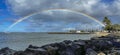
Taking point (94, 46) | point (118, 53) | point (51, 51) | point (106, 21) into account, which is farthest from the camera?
point (106, 21)

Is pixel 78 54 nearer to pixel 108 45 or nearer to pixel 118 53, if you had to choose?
pixel 118 53

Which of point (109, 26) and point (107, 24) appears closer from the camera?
point (109, 26)

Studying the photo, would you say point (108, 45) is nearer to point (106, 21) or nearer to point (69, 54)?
point (69, 54)

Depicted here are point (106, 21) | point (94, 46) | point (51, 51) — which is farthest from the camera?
point (106, 21)

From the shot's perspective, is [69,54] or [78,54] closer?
[69,54]

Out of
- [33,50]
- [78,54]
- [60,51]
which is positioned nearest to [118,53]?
[78,54]

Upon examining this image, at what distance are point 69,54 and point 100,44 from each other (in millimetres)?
6346

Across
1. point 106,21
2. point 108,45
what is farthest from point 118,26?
point 108,45

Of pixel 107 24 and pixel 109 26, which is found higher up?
pixel 107 24

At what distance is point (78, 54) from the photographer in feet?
64.6

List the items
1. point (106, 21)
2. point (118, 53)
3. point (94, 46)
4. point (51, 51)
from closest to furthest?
1. point (118, 53)
2. point (51, 51)
3. point (94, 46)
4. point (106, 21)

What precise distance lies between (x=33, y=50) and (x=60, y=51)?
2528 mm

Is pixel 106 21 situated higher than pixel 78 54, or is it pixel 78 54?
pixel 106 21

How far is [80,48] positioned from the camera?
2052 centimetres
